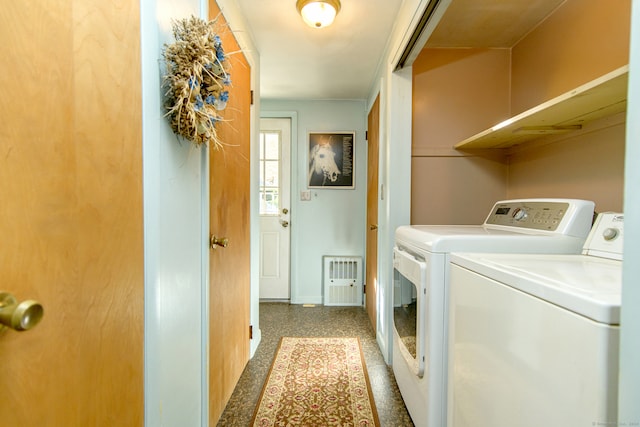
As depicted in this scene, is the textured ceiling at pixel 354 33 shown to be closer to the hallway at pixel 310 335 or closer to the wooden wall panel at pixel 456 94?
the wooden wall panel at pixel 456 94

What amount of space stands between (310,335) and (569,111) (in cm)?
222

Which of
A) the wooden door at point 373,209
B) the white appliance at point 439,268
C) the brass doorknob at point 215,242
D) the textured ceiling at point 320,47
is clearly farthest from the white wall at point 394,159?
the brass doorknob at point 215,242

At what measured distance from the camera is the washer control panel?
4.12 ft

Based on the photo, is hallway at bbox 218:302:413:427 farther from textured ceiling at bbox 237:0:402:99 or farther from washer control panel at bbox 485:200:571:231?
textured ceiling at bbox 237:0:402:99

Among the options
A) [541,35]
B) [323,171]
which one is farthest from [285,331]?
[541,35]

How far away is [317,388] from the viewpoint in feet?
5.64

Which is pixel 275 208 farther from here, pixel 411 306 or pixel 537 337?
pixel 537 337

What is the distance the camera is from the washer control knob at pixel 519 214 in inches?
58.0

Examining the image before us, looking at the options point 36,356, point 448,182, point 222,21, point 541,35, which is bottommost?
point 36,356

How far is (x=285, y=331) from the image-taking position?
8.24ft

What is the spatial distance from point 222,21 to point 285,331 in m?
2.27

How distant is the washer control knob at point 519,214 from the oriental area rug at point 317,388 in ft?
4.16

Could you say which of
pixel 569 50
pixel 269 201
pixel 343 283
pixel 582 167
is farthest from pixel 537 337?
pixel 269 201

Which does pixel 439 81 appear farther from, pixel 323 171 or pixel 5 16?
pixel 5 16
